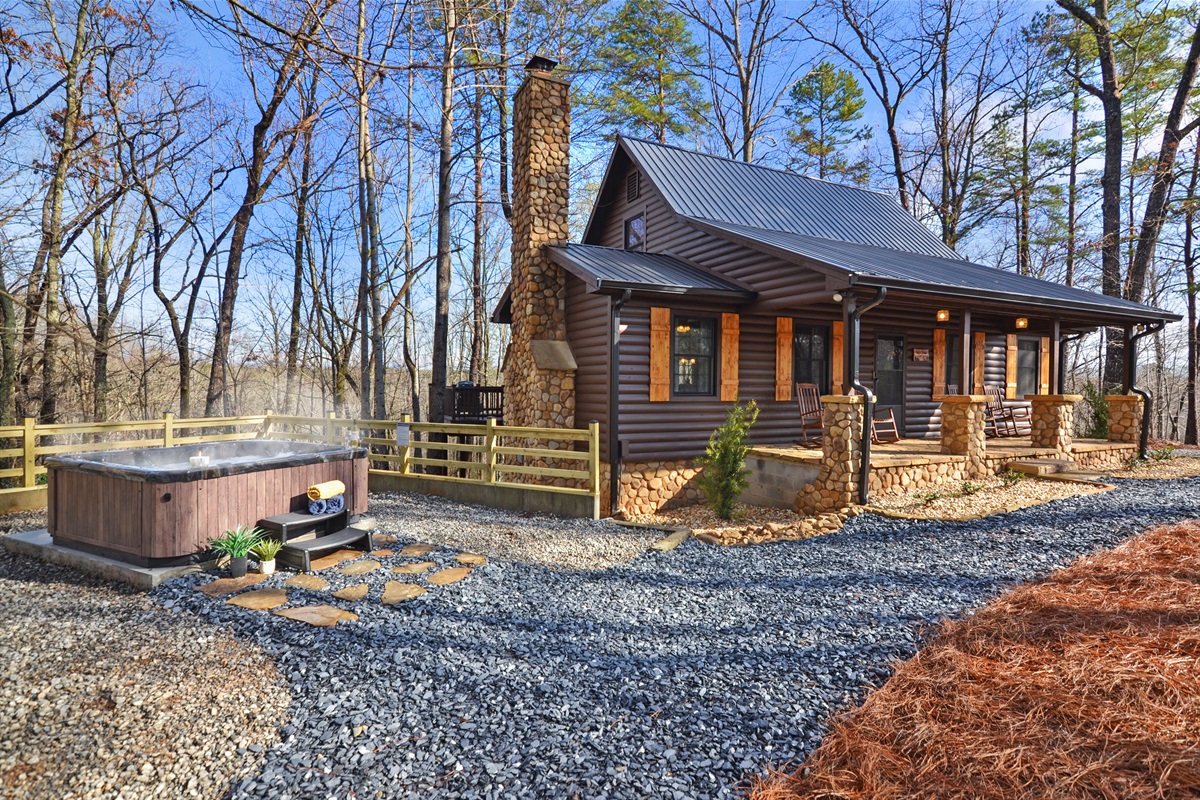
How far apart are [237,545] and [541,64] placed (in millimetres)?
8445

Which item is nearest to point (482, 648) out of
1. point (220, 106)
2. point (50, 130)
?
point (50, 130)

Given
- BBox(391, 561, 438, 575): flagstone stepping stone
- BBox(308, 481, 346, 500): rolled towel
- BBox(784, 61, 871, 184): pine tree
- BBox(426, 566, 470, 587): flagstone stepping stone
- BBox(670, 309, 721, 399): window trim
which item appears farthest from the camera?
BBox(784, 61, 871, 184): pine tree

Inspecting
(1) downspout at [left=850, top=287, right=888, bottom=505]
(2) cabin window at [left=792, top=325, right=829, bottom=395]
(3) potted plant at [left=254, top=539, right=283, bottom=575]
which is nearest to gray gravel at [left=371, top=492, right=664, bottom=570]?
A: (3) potted plant at [left=254, top=539, right=283, bottom=575]

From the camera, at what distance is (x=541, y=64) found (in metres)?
9.64

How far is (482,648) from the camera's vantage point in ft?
11.6

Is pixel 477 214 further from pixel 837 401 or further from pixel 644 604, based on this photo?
pixel 644 604

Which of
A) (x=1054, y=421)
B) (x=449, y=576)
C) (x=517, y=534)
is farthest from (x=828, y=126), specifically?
(x=449, y=576)

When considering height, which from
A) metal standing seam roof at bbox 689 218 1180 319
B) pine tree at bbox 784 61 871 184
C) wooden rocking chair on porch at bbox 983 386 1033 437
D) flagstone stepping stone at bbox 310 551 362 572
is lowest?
flagstone stepping stone at bbox 310 551 362 572

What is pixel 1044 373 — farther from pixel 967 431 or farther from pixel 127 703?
pixel 127 703

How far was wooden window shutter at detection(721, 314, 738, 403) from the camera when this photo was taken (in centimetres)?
913

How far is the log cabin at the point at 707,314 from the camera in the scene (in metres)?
8.30

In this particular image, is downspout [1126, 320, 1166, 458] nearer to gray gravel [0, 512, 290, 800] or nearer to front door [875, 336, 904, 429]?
front door [875, 336, 904, 429]

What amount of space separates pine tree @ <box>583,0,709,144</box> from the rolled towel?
1446 cm

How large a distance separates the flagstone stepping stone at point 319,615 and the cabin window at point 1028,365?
13548 mm
